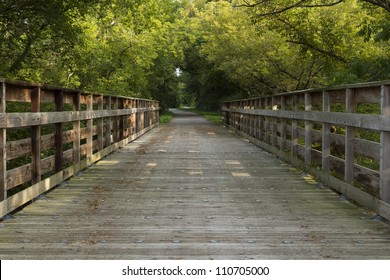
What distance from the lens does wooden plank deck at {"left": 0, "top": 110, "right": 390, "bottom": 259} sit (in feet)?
12.7

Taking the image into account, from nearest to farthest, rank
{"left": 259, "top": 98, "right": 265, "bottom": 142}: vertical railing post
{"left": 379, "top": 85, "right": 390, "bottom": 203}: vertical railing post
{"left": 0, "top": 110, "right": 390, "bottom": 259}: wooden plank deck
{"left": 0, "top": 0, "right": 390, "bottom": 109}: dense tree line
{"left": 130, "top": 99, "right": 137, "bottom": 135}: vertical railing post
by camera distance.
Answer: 1. {"left": 0, "top": 110, "right": 390, "bottom": 259}: wooden plank deck
2. {"left": 379, "top": 85, "right": 390, "bottom": 203}: vertical railing post
3. {"left": 0, "top": 0, "right": 390, "bottom": 109}: dense tree line
4. {"left": 259, "top": 98, "right": 265, "bottom": 142}: vertical railing post
5. {"left": 130, "top": 99, "right": 137, "bottom": 135}: vertical railing post

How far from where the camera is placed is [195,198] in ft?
20.0

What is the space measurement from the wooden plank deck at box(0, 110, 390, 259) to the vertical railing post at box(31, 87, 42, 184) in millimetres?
300

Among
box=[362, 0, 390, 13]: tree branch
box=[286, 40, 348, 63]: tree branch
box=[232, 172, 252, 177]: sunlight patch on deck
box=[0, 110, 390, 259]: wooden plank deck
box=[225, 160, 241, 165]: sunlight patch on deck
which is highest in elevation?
box=[362, 0, 390, 13]: tree branch

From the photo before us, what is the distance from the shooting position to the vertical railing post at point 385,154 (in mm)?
4777

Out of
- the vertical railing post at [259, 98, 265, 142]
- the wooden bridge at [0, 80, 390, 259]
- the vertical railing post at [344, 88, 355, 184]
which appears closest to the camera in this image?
the wooden bridge at [0, 80, 390, 259]

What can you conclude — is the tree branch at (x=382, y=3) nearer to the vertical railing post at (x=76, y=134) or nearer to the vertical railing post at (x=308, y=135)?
the vertical railing post at (x=308, y=135)

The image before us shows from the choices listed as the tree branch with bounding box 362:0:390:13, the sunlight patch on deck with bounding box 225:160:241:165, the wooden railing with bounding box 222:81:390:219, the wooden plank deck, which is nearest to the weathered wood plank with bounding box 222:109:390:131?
the wooden railing with bounding box 222:81:390:219

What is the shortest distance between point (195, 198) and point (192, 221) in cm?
123

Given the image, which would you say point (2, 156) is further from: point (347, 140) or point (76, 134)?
point (347, 140)

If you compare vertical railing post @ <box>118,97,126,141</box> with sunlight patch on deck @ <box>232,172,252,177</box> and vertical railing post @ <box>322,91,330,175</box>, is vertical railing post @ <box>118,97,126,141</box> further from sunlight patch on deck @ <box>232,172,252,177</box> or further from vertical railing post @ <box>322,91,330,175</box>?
vertical railing post @ <box>322,91,330,175</box>

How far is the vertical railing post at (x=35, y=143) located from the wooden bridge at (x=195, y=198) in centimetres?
1

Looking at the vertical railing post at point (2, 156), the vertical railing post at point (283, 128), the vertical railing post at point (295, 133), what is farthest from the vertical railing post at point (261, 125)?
the vertical railing post at point (2, 156)
